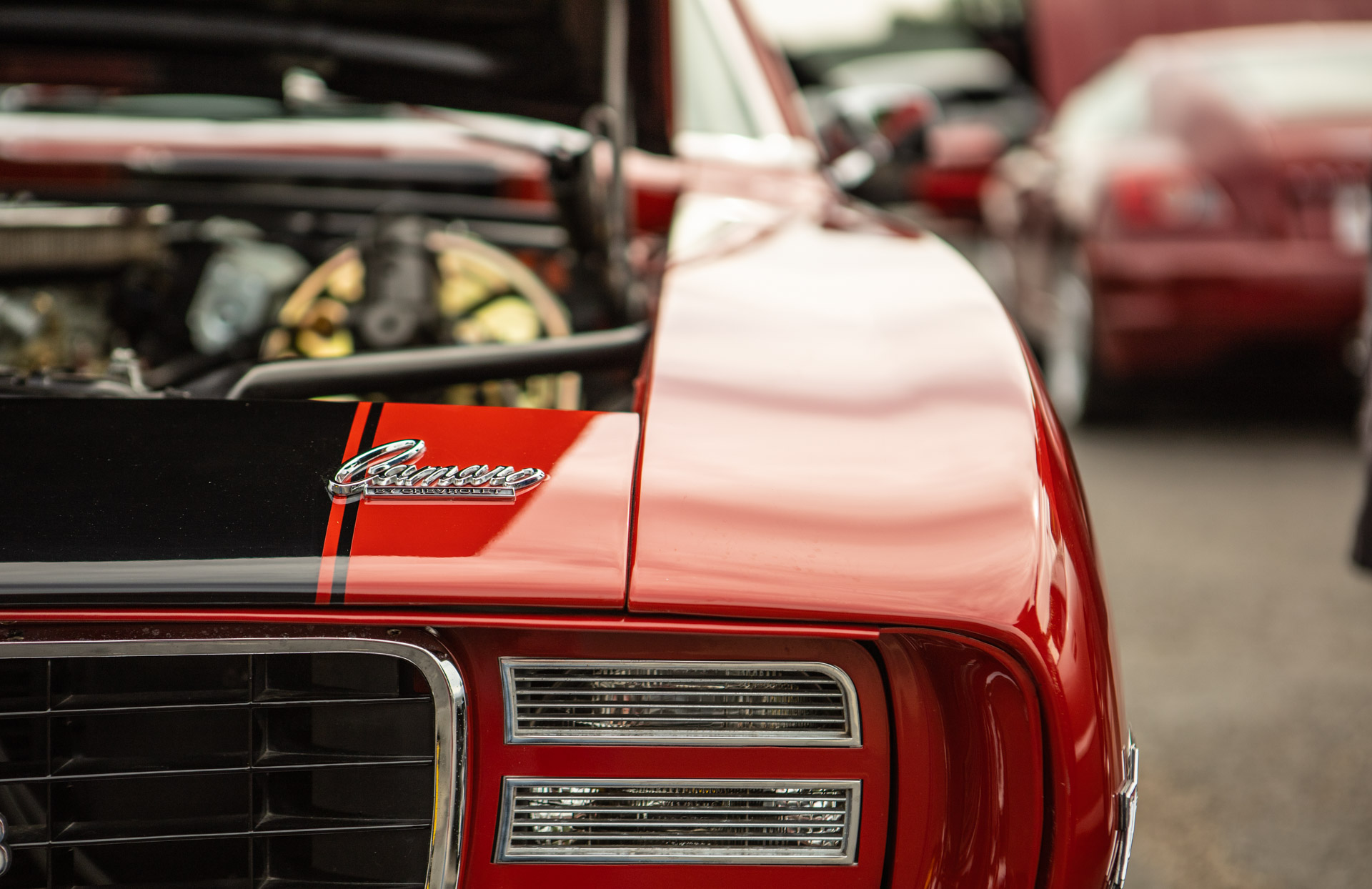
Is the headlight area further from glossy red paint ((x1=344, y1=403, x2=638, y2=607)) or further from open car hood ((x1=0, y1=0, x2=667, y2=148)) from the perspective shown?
open car hood ((x1=0, y1=0, x2=667, y2=148))

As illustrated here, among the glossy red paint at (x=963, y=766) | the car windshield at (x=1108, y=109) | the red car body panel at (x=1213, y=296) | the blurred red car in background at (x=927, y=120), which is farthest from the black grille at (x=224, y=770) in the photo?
the car windshield at (x=1108, y=109)

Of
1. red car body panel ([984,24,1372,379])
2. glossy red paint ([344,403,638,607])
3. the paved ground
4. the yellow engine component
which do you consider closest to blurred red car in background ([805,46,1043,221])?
red car body panel ([984,24,1372,379])

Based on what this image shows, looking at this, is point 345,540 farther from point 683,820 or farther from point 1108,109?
point 1108,109

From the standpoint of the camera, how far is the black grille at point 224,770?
0.98 metres

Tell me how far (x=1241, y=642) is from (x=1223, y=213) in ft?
5.76

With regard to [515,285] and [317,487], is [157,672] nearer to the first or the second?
[317,487]

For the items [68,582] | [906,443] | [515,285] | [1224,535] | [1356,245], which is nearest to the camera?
[68,582]

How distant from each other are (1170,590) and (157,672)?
2569 millimetres

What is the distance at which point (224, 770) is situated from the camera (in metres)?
0.98

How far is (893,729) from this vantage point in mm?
995

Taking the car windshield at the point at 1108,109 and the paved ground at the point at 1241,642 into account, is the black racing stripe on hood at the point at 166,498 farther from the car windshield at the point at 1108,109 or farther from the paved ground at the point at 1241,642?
the car windshield at the point at 1108,109

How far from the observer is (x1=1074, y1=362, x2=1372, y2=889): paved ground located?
2.00 meters

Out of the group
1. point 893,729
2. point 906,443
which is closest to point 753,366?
point 906,443

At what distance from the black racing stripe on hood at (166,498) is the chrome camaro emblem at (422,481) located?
0.02 metres
